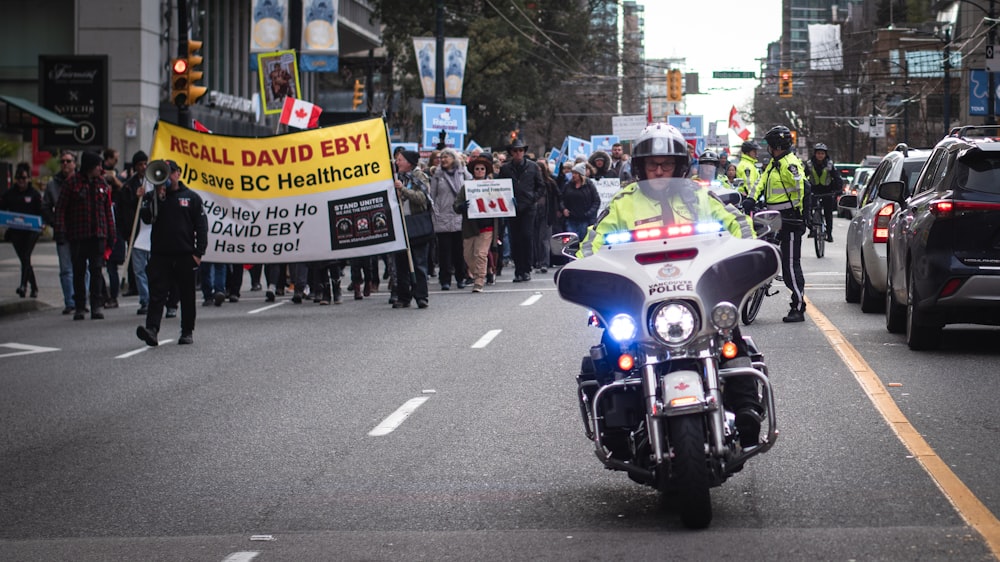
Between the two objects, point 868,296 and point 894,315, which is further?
point 868,296

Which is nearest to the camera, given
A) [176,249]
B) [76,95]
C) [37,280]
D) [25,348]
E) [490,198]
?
[176,249]

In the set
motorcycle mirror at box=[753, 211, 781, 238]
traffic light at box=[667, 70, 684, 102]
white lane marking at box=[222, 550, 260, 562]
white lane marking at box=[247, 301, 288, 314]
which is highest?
traffic light at box=[667, 70, 684, 102]

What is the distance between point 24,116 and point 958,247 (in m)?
29.6

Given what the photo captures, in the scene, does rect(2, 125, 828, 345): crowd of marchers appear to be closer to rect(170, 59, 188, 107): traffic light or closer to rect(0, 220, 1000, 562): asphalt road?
rect(0, 220, 1000, 562): asphalt road

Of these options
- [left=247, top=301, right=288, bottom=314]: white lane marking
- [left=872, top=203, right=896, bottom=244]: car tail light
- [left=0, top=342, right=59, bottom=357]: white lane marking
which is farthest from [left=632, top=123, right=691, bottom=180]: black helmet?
[left=247, top=301, right=288, bottom=314]: white lane marking

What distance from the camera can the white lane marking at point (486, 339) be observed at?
1530 cm

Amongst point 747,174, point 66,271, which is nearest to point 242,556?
point 747,174

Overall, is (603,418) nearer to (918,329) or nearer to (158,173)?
(918,329)

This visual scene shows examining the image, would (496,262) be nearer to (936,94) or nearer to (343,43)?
(343,43)

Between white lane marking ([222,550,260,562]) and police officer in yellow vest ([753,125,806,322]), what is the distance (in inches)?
392

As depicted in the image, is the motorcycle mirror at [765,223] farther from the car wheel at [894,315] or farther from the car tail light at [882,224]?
the car tail light at [882,224]

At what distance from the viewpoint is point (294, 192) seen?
20500 millimetres

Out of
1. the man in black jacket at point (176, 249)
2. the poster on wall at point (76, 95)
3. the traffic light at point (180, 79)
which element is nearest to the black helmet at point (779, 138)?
the man in black jacket at point (176, 249)

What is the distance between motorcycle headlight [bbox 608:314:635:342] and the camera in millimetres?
6898
